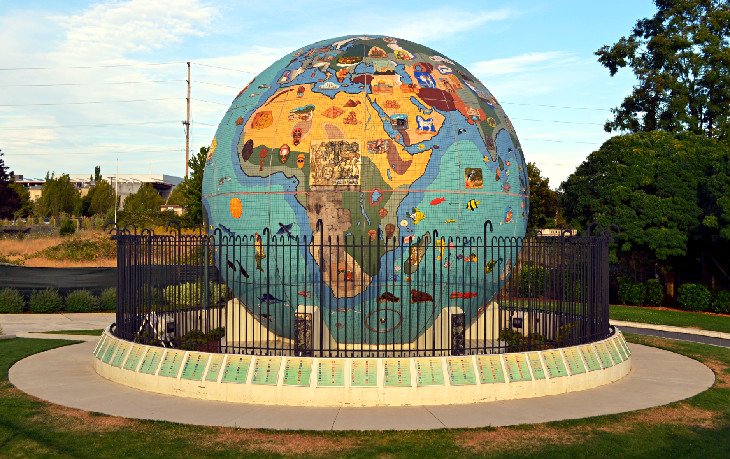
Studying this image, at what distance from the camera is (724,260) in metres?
34.9

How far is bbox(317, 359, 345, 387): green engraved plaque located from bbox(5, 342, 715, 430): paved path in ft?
1.70

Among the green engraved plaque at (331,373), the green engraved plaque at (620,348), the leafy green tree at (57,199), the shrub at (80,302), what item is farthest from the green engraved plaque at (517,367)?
the leafy green tree at (57,199)

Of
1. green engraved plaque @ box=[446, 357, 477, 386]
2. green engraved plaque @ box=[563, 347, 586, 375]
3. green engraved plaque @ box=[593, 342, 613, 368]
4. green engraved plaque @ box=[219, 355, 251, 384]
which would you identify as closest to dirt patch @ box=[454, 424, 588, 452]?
green engraved plaque @ box=[446, 357, 477, 386]

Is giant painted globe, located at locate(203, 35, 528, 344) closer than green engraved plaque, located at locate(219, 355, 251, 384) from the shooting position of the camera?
No

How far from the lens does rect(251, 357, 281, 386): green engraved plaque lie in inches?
533

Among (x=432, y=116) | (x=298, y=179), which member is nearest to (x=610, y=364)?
(x=432, y=116)

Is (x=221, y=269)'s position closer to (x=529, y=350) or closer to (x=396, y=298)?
(x=396, y=298)

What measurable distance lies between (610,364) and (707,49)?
33.6m

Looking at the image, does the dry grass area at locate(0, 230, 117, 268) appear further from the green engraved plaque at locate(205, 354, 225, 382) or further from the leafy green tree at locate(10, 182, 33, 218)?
the green engraved plaque at locate(205, 354, 225, 382)

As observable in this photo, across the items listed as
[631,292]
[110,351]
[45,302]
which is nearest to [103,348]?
[110,351]

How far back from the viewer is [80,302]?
31.3m

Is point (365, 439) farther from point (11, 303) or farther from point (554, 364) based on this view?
point (11, 303)

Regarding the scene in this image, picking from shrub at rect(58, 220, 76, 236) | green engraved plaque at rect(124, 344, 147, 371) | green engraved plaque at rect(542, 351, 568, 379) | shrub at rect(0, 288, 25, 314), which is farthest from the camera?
shrub at rect(58, 220, 76, 236)

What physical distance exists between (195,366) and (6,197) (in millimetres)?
76100
